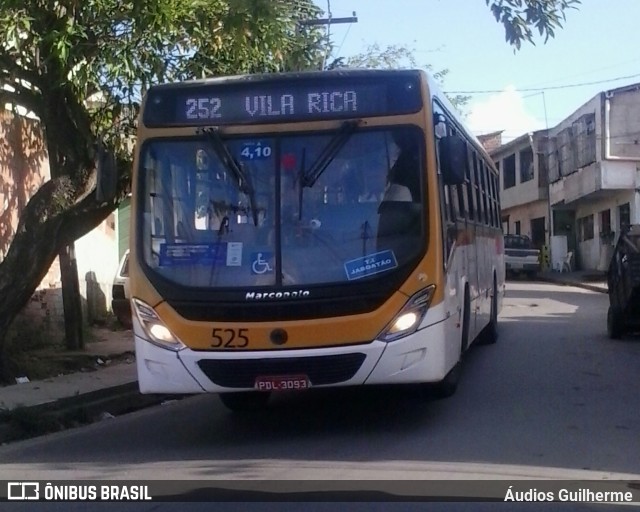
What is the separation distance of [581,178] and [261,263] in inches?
1299

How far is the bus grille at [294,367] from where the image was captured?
27.7 ft

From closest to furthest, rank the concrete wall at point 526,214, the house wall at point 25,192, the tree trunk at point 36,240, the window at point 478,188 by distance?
the tree trunk at point 36,240
the window at point 478,188
the house wall at point 25,192
the concrete wall at point 526,214

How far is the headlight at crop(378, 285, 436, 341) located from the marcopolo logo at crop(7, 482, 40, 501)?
3.01 m

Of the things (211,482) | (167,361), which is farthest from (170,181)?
(211,482)

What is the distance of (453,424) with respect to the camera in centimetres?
949

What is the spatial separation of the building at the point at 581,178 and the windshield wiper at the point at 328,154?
29972mm

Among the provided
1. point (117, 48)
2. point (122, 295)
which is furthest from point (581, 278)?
point (117, 48)

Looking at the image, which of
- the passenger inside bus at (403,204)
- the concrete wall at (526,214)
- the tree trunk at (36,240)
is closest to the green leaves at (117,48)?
the tree trunk at (36,240)

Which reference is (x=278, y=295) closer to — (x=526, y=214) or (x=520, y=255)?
(x=520, y=255)

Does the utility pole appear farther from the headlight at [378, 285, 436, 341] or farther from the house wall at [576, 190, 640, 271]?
the house wall at [576, 190, 640, 271]

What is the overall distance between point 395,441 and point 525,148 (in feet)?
141

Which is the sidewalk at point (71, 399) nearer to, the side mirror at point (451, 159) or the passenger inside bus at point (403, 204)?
the passenger inside bus at point (403, 204)

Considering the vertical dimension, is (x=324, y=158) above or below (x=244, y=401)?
above

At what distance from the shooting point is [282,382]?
8.51 m
